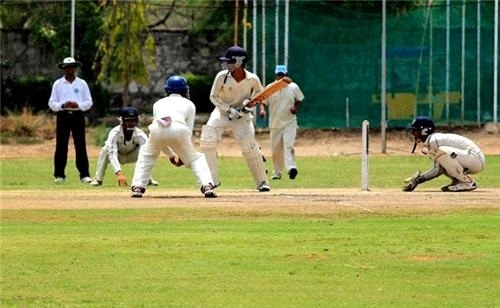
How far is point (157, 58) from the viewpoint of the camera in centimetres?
4497

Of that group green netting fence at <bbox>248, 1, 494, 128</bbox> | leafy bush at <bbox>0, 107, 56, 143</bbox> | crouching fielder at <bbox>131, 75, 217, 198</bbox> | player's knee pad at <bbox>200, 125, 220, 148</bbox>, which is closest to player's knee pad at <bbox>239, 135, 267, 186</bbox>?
player's knee pad at <bbox>200, 125, 220, 148</bbox>

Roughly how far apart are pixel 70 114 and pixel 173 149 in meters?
6.53

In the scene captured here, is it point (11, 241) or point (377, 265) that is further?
point (11, 241)

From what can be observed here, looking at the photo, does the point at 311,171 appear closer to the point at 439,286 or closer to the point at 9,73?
the point at 9,73

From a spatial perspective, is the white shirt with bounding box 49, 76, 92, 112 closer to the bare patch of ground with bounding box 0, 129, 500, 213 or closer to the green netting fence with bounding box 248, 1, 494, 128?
the bare patch of ground with bounding box 0, 129, 500, 213

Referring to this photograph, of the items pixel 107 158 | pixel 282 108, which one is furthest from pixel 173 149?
pixel 282 108

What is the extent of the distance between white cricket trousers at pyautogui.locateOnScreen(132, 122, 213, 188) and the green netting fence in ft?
60.8

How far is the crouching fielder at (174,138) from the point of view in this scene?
66.3ft

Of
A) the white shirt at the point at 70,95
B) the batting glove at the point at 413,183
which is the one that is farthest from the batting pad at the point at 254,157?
the white shirt at the point at 70,95

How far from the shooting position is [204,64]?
45.3 metres

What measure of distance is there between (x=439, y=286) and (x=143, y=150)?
864cm

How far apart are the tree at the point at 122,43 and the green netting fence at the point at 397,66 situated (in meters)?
3.88

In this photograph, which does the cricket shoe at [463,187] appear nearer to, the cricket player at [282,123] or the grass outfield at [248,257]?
the grass outfield at [248,257]

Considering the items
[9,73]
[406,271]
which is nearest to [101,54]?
[9,73]
